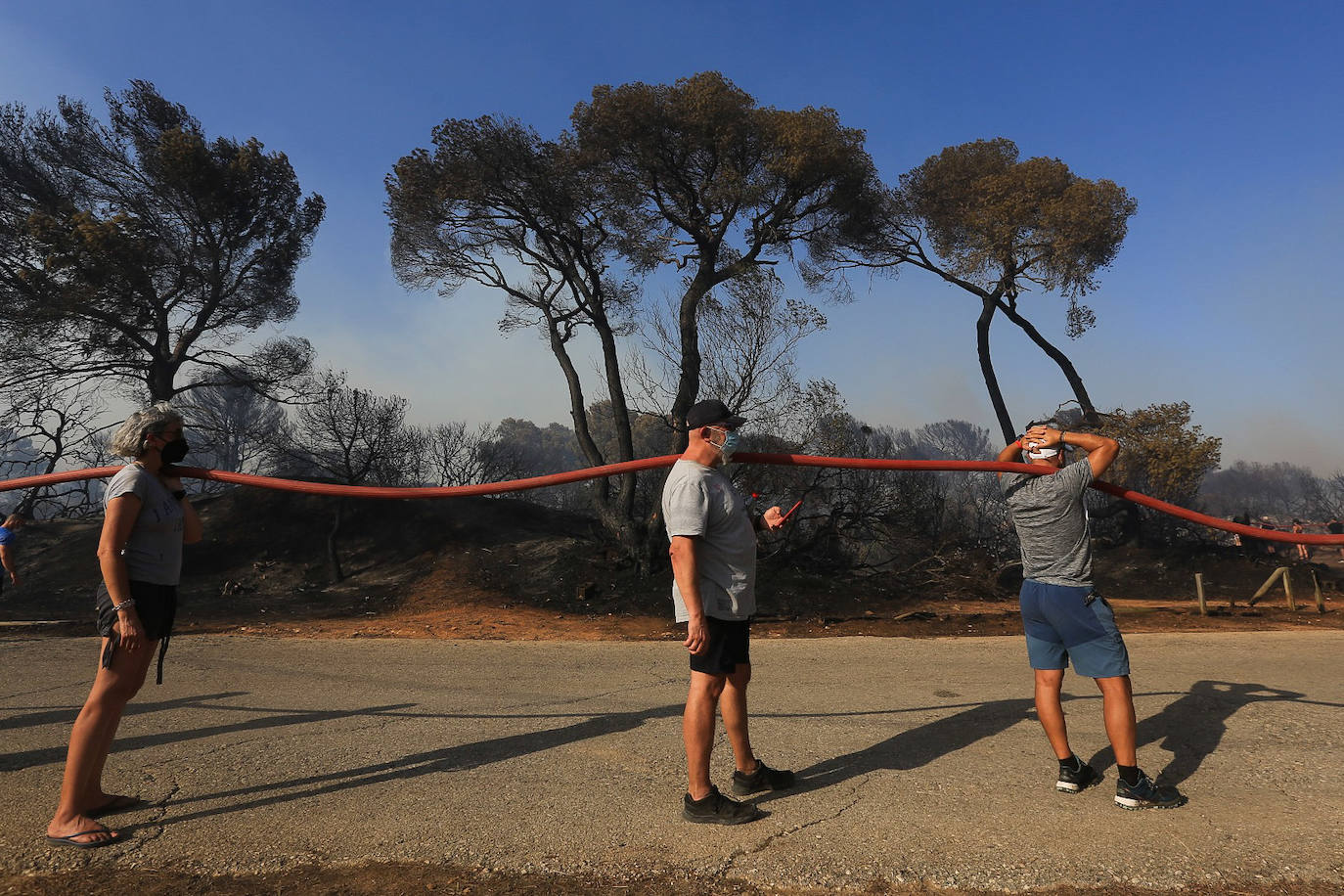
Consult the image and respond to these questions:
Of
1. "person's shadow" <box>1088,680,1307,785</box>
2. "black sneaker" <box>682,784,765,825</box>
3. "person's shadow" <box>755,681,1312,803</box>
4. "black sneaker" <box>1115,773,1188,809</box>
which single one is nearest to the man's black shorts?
A: "black sneaker" <box>682,784,765,825</box>

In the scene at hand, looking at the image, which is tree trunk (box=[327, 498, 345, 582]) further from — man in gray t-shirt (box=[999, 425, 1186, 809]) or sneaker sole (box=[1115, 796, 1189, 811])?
sneaker sole (box=[1115, 796, 1189, 811])

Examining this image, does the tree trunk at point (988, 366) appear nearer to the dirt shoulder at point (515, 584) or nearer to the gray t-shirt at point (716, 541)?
the dirt shoulder at point (515, 584)

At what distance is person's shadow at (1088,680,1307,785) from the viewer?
13.0 ft

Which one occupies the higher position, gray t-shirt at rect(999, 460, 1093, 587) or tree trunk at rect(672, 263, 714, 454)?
tree trunk at rect(672, 263, 714, 454)

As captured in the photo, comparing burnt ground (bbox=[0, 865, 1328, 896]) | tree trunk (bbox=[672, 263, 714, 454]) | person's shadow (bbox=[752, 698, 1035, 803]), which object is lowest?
burnt ground (bbox=[0, 865, 1328, 896])

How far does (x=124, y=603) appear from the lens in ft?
10.4

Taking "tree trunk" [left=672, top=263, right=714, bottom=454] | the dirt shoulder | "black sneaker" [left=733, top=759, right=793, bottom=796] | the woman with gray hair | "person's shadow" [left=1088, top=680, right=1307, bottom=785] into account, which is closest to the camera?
the woman with gray hair

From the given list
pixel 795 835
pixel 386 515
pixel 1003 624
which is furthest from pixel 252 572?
pixel 795 835

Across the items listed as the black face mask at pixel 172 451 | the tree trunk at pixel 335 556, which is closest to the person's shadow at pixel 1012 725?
the black face mask at pixel 172 451

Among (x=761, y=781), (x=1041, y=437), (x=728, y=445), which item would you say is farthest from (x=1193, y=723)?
(x=728, y=445)

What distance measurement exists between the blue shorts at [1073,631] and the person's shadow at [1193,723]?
2.31 ft

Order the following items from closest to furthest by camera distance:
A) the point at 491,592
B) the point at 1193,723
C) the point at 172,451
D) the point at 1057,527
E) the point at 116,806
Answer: the point at 116,806, the point at 172,451, the point at 1057,527, the point at 1193,723, the point at 491,592

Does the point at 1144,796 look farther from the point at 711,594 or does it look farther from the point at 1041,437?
the point at 711,594

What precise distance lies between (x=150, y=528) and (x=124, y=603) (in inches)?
12.4
